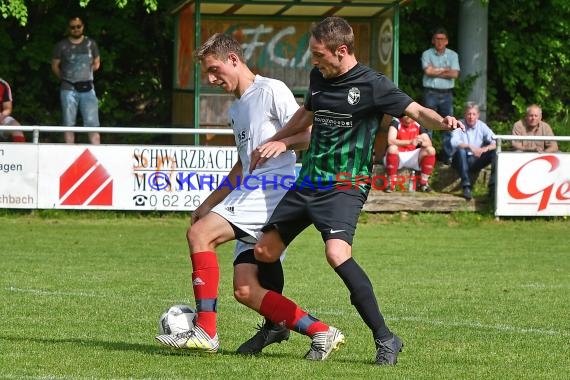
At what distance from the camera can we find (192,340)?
7.25 meters

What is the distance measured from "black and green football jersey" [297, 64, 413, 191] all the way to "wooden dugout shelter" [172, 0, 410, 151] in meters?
12.8

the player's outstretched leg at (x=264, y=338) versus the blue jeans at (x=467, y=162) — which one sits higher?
the blue jeans at (x=467, y=162)

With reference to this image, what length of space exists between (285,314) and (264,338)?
0.32 meters

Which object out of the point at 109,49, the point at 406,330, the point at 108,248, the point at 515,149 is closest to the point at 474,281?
the point at 406,330

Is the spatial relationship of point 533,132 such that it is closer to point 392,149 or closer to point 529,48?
point 392,149

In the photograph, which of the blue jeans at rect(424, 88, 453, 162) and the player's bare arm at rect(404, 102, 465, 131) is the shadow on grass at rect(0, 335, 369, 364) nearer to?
the player's bare arm at rect(404, 102, 465, 131)

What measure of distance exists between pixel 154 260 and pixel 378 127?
6.47m

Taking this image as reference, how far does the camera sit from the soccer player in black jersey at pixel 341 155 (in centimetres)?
709

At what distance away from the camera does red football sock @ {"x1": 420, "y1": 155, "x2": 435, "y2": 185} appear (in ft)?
59.6

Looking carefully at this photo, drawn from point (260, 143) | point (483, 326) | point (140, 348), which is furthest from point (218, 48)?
point (483, 326)

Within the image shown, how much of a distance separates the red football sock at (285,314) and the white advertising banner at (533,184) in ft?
34.6

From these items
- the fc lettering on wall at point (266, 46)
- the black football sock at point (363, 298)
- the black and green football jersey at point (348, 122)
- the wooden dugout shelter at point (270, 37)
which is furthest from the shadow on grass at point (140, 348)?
the fc lettering on wall at point (266, 46)

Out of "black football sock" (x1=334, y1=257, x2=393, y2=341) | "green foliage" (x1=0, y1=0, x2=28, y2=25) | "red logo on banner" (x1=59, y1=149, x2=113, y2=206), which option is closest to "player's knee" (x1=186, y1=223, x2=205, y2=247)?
"black football sock" (x1=334, y1=257, x2=393, y2=341)

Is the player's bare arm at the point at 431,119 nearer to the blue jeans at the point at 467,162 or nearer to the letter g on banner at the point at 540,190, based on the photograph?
the letter g on banner at the point at 540,190
